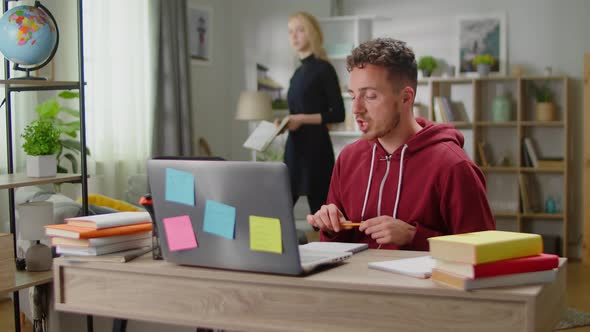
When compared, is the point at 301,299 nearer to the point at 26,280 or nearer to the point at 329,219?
the point at 329,219

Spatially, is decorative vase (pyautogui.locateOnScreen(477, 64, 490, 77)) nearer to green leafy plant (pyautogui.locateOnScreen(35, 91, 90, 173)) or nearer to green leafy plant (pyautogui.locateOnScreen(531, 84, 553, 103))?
green leafy plant (pyautogui.locateOnScreen(531, 84, 553, 103))

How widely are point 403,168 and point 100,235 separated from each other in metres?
A: 0.89

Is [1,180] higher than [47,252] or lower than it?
higher

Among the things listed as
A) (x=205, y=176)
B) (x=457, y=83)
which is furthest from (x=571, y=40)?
(x=205, y=176)

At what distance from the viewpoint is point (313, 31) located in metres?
4.36

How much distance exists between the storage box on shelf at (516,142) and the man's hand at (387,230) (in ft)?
14.2

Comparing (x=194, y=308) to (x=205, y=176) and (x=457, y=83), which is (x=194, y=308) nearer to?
(x=205, y=176)

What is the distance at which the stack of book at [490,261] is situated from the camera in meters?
1.45

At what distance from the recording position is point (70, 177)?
3213 millimetres

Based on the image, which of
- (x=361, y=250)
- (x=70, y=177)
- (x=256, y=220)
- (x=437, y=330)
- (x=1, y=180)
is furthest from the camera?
(x=70, y=177)

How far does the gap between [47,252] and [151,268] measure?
1644 millimetres

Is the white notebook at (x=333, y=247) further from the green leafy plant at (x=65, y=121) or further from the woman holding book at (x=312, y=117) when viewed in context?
the green leafy plant at (x=65, y=121)

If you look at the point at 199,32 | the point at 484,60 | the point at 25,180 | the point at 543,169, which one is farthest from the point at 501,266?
the point at 199,32

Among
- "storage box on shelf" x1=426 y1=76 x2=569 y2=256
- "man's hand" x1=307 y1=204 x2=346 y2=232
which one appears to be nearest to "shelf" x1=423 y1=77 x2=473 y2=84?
"storage box on shelf" x1=426 y1=76 x2=569 y2=256
